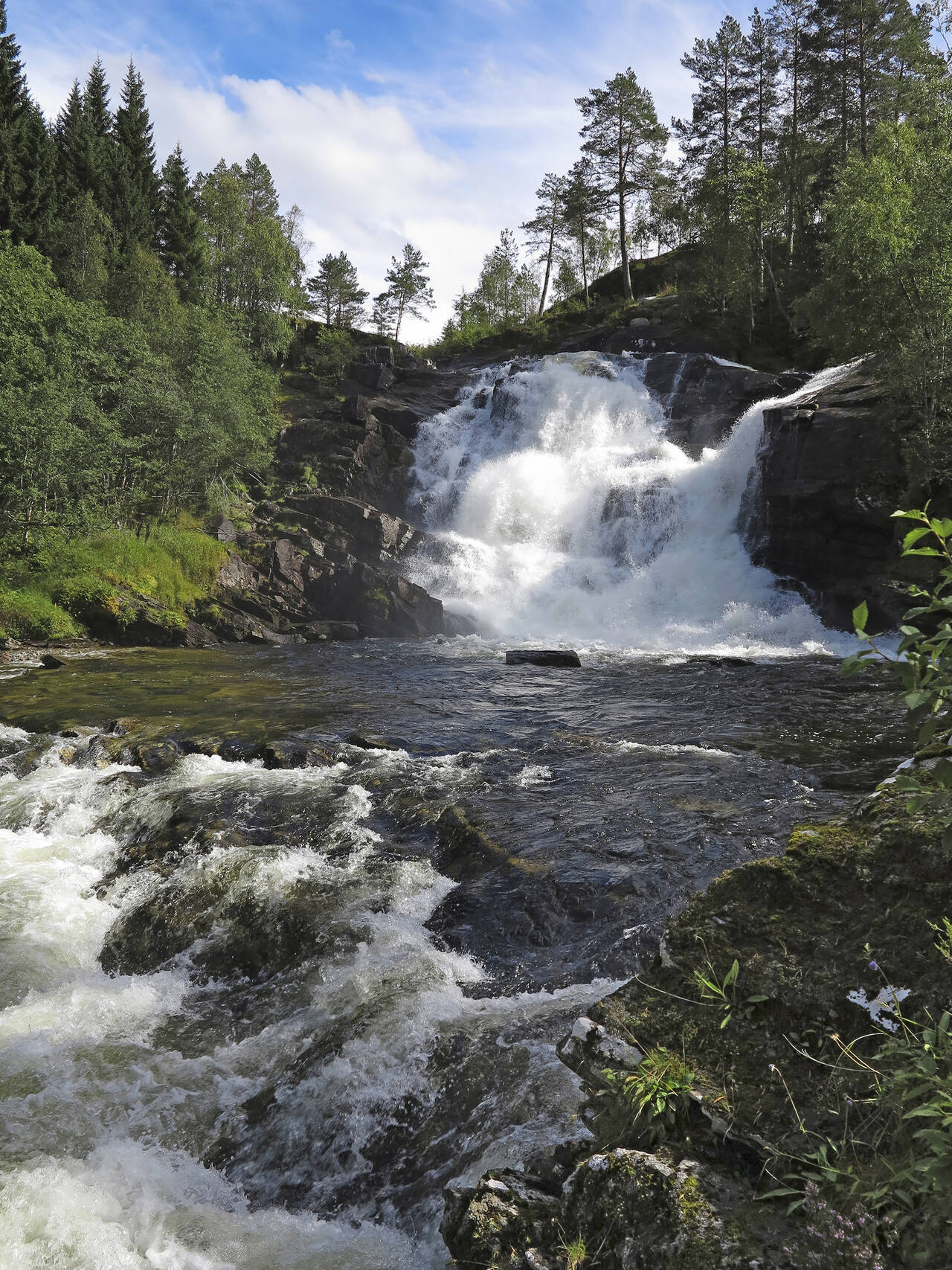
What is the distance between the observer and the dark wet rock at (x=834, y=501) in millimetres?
21703

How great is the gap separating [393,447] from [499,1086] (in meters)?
35.5

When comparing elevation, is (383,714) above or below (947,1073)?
below

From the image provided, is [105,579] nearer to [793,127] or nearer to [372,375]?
[372,375]

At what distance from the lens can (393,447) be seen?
3703 cm

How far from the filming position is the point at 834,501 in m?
22.6

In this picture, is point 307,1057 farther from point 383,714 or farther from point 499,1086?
point 383,714

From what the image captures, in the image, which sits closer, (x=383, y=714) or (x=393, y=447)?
(x=383, y=714)

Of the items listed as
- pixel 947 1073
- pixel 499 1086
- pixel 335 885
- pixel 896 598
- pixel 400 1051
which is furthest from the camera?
pixel 896 598

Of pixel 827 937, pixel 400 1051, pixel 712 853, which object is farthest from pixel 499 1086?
pixel 712 853

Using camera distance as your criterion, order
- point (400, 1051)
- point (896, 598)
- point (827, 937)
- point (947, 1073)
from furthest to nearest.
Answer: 1. point (896, 598)
2. point (400, 1051)
3. point (827, 937)
4. point (947, 1073)

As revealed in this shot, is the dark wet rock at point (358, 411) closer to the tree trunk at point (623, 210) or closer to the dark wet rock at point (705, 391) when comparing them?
the dark wet rock at point (705, 391)

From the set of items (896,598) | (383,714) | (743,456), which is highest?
(743,456)

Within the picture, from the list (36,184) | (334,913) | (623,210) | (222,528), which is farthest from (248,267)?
(334,913)

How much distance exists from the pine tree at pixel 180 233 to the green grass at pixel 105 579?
33753 millimetres
